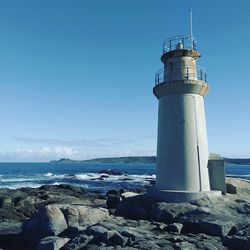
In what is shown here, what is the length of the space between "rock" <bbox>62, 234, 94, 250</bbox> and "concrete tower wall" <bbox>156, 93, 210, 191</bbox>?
481 centimetres

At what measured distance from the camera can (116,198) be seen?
57.1 feet

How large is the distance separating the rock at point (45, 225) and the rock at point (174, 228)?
3.56 m

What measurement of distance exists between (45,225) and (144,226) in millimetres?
3419

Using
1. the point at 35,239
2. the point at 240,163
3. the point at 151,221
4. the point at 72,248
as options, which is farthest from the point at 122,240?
the point at 240,163

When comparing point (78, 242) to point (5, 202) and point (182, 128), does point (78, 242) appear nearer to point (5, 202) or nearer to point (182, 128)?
point (182, 128)

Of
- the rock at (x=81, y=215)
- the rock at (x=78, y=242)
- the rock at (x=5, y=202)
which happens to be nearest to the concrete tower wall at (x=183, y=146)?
the rock at (x=81, y=215)

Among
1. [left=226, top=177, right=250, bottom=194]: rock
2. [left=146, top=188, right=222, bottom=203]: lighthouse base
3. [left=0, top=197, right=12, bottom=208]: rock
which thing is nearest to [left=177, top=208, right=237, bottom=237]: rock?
Result: [left=146, top=188, right=222, bottom=203]: lighthouse base

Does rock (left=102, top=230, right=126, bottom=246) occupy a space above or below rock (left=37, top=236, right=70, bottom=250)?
above

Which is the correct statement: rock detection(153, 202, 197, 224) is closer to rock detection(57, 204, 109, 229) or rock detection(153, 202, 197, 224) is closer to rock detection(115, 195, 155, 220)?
rock detection(115, 195, 155, 220)

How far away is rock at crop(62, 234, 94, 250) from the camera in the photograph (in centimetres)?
959

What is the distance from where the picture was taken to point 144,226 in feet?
36.2

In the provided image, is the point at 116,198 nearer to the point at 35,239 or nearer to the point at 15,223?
the point at 15,223

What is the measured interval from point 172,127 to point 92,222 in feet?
16.0

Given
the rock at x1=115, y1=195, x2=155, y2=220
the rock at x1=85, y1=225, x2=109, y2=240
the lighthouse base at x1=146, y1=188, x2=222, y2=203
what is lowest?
the rock at x1=85, y1=225, x2=109, y2=240
